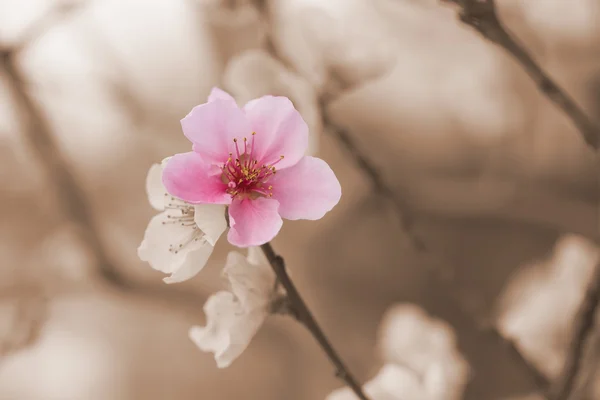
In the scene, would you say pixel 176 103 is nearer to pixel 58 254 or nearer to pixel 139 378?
pixel 58 254

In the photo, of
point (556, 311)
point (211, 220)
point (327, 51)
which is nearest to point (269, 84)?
point (327, 51)

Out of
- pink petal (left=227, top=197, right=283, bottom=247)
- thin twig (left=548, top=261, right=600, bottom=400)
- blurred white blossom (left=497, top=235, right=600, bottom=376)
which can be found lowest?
blurred white blossom (left=497, top=235, right=600, bottom=376)

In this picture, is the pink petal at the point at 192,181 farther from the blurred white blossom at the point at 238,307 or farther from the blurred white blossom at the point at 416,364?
the blurred white blossom at the point at 416,364

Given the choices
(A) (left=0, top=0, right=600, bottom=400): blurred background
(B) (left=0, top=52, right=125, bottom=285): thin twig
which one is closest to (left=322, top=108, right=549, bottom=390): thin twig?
(A) (left=0, top=0, right=600, bottom=400): blurred background

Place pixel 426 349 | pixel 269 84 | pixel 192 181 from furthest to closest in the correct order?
pixel 426 349 < pixel 269 84 < pixel 192 181

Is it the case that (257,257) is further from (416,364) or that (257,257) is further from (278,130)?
(416,364)

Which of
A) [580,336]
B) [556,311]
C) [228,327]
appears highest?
[228,327]

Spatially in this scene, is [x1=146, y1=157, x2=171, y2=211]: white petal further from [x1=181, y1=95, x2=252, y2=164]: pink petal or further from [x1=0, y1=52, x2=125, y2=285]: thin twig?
[x1=0, y1=52, x2=125, y2=285]: thin twig
